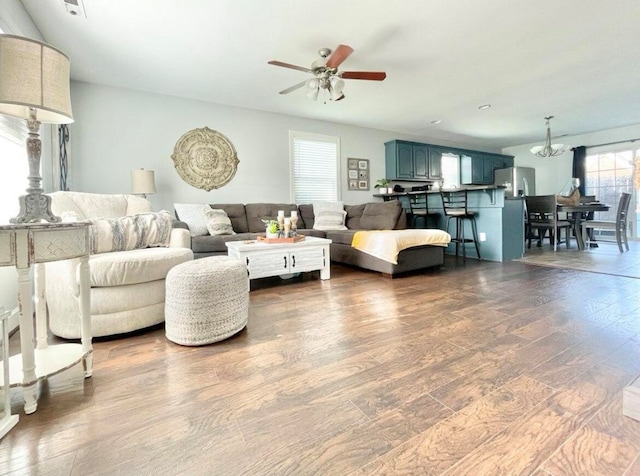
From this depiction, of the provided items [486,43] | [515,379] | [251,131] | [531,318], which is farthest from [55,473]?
[251,131]

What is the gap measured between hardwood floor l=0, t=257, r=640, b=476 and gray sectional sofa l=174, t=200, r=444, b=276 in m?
1.40

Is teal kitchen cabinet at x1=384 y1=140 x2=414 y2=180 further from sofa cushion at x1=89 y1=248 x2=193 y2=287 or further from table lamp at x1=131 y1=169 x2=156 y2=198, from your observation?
sofa cushion at x1=89 y1=248 x2=193 y2=287

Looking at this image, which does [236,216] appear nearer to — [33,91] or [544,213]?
[33,91]

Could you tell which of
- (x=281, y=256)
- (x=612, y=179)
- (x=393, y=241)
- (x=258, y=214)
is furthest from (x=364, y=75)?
(x=612, y=179)

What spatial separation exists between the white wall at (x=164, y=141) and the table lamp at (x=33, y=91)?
3084 millimetres

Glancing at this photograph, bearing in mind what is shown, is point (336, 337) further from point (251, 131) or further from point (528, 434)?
point (251, 131)

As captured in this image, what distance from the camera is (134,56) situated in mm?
3211

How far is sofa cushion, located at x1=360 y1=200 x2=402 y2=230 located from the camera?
177 inches

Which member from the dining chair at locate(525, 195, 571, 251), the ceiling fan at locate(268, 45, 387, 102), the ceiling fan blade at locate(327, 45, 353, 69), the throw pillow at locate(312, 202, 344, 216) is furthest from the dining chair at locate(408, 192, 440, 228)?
the ceiling fan blade at locate(327, 45, 353, 69)

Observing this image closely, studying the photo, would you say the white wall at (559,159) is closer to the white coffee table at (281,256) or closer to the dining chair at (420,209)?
the dining chair at (420,209)

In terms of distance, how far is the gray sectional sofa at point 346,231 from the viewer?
11.7 ft

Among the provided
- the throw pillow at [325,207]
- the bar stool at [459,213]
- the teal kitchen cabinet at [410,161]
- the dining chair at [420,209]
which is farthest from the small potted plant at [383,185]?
the bar stool at [459,213]

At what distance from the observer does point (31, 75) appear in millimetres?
1132

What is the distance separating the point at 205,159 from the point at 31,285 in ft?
12.2
